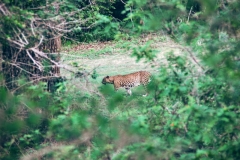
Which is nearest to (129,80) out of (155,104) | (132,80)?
(132,80)

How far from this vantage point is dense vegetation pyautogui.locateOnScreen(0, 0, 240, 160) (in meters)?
5.24

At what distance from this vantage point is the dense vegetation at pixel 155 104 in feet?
17.2

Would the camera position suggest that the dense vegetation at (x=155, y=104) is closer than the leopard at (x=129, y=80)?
Yes

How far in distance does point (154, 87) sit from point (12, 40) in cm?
186

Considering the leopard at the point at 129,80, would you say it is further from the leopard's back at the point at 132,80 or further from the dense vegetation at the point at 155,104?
the dense vegetation at the point at 155,104

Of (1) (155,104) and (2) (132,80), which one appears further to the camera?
(2) (132,80)

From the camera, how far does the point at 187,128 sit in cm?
612

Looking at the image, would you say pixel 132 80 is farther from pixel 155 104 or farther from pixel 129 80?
pixel 155 104

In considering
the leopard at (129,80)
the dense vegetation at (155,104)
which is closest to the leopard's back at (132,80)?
the leopard at (129,80)

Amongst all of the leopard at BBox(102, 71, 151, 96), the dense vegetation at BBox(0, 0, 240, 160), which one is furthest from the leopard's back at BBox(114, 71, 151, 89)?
the dense vegetation at BBox(0, 0, 240, 160)

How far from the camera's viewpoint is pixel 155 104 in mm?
6699

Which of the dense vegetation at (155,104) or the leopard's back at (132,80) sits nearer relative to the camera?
the dense vegetation at (155,104)

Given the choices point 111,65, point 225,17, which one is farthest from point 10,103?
point 111,65

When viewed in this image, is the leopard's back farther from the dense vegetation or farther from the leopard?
the dense vegetation
